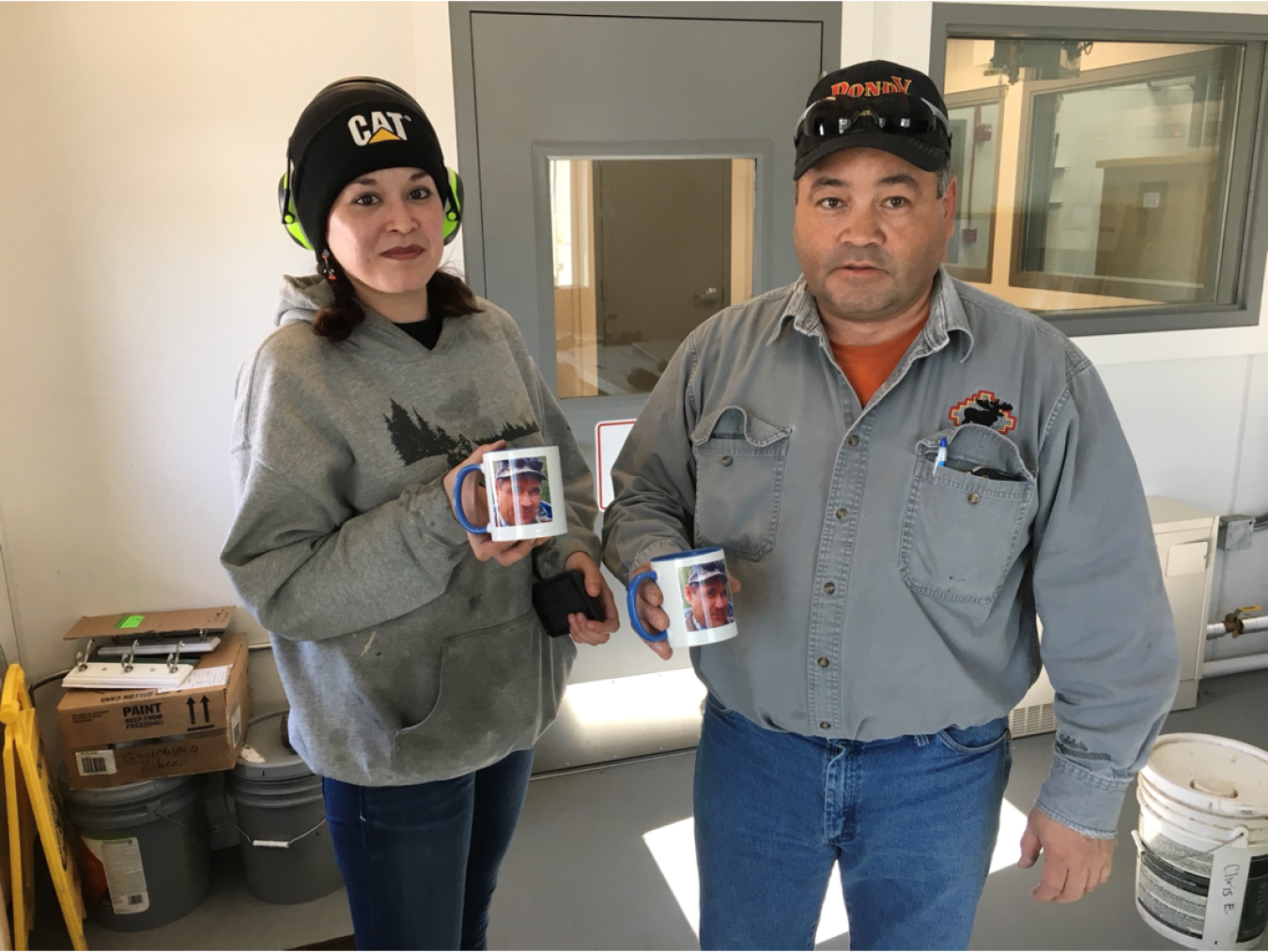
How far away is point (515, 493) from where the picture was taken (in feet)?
3.52

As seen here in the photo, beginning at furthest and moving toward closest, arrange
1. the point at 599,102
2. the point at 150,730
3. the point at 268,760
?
1. the point at 599,102
2. the point at 268,760
3. the point at 150,730

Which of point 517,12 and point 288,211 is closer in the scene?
point 288,211

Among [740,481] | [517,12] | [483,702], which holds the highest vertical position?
[517,12]

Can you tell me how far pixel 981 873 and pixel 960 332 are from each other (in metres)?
0.75

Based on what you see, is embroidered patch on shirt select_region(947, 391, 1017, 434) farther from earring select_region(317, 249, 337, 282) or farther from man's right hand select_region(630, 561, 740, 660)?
earring select_region(317, 249, 337, 282)

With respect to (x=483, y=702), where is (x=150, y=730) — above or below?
below

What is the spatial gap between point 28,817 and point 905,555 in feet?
6.65

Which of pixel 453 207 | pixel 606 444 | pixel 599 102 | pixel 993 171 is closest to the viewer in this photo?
pixel 453 207

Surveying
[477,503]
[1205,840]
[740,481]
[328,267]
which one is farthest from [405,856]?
[1205,840]

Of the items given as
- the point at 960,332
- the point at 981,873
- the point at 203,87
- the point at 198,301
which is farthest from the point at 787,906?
the point at 203,87

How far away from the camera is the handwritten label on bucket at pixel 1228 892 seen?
67.8 inches

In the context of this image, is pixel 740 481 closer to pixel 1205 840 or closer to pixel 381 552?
pixel 381 552

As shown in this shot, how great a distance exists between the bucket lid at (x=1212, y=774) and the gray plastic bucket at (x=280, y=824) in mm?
1842

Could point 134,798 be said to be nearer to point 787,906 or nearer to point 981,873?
point 787,906
